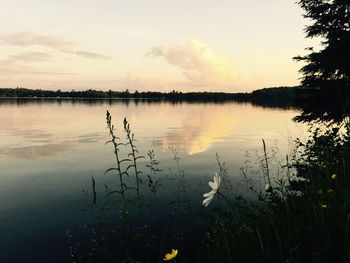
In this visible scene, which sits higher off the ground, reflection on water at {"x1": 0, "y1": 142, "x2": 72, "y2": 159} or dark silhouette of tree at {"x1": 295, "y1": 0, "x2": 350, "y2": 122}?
dark silhouette of tree at {"x1": 295, "y1": 0, "x2": 350, "y2": 122}

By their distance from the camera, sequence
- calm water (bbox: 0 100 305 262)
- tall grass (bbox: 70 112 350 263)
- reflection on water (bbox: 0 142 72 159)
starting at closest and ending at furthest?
tall grass (bbox: 70 112 350 263), calm water (bbox: 0 100 305 262), reflection on water (bbox: 0 142 72 159)

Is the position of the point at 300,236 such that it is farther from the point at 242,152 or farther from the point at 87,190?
the point at 242,152

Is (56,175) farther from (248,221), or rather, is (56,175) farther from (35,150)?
(248,221)

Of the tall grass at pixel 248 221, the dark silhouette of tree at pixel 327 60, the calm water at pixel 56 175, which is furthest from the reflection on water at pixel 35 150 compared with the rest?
the dark silhouette of tree at pixel 327 60

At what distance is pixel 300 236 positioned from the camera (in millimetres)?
3195

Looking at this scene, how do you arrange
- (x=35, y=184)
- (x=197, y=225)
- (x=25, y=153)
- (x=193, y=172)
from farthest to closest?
(x=25, y=153) → (x=193, y=172) → (x=35, y=184) → (x=197, y=225)

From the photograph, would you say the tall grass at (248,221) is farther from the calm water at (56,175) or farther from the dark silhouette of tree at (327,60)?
the dark silhouette of tree at (327,60)

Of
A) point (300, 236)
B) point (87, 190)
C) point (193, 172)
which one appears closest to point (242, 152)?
point (193, 172)

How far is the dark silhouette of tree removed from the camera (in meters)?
13.9

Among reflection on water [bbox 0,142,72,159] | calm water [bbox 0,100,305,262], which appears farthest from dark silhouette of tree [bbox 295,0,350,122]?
reflection on water [bbox 0,142,72,159]

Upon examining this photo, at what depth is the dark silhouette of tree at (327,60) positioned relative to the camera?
13852 mm

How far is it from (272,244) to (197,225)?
220 inches

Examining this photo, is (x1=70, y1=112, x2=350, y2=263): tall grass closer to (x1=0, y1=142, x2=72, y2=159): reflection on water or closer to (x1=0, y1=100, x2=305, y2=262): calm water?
(x1=0, y1=100, x2=305, y2=262): calm water

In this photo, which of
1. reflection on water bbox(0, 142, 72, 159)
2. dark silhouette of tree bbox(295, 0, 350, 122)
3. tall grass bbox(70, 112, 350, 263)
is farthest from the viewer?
reflection on water bbox(0, 142, 72, 159)
